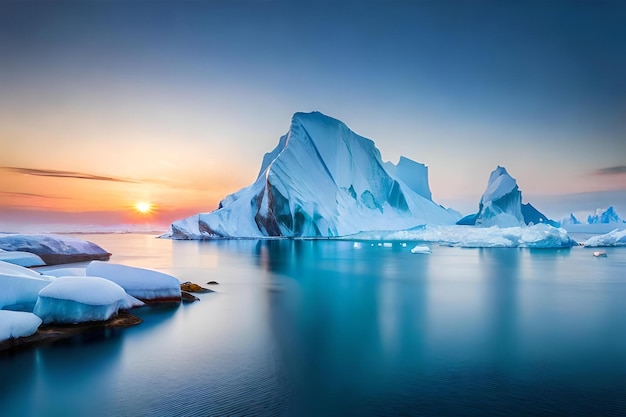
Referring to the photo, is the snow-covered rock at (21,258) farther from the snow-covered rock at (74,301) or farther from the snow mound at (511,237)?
the snow mound at (511,237)

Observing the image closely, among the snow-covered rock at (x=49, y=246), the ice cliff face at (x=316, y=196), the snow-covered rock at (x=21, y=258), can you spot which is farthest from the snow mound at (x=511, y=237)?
the snow-covered rock at (x=21, y=258)

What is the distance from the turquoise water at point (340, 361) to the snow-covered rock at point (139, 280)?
0.59 meters

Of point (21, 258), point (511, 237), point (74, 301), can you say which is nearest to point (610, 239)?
point (511, 237)

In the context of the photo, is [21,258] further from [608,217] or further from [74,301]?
[608,217]

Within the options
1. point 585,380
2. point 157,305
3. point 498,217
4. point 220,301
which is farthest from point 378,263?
point 498,217

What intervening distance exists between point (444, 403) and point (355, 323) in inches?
136

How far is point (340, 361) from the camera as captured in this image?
5.15 m

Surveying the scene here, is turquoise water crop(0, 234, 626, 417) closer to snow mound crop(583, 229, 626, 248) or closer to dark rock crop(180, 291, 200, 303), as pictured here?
dark rock crop(180, 291, 200, 303)

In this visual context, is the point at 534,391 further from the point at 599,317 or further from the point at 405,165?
the point at 405,165

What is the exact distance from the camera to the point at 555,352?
5.61 metres

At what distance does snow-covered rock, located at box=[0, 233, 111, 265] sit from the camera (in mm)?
13672

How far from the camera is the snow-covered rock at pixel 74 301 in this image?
5961mm

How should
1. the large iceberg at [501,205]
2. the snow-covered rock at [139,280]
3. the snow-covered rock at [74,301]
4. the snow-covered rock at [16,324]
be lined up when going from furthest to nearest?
the large iceberg at [501,205] → the snow-covered rock at [139,280] → the snow-covered rock at [74,301] → the snow-covered rock at [16,324]

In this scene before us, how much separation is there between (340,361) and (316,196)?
31289 millimetres
